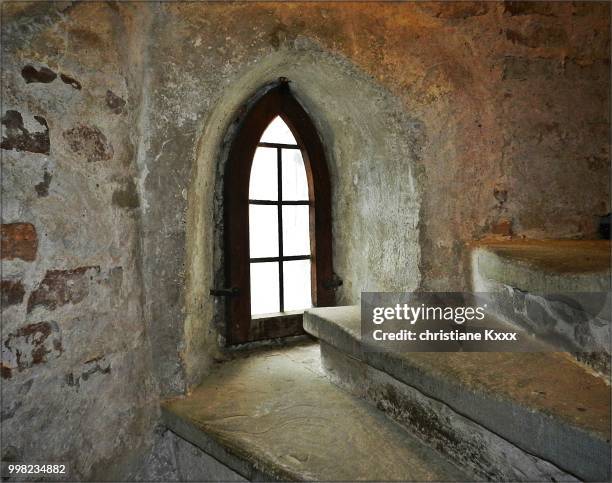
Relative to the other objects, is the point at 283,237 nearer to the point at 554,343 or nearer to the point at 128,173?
the point at 128,173

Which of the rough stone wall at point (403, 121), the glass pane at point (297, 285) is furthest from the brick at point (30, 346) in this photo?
the glass pane at point (297, 285)

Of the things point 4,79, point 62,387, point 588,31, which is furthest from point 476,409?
point 588,31

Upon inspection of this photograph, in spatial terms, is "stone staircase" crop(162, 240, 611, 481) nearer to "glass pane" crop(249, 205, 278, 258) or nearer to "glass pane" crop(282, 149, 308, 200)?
"glass pane" crop(249, 205, 278, 258)

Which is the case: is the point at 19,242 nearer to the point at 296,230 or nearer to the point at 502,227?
the point at 296,230

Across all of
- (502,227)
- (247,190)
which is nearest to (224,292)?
(247,190)

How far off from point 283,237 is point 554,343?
4.04 ft

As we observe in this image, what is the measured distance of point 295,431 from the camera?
131 centimetres

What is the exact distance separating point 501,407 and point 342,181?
4.23 ft

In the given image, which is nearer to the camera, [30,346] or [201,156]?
[30,346]

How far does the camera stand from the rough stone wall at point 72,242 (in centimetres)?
106

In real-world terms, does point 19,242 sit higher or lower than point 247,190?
lower

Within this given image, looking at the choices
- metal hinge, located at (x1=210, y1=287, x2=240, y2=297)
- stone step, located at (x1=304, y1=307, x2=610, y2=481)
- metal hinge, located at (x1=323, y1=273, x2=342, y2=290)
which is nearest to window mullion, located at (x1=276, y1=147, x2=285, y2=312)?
metal hinge, located at (x1=323, y1=273, x2=342, y2=290)

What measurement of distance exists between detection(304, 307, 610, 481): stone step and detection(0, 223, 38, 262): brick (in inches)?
38.0

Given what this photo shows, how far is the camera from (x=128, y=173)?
1314 mm
